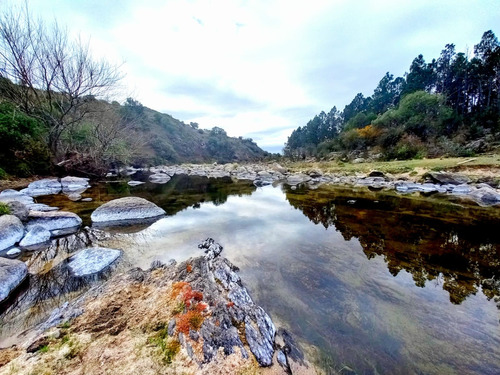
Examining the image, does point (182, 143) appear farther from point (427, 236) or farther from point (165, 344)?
point (165, 344)

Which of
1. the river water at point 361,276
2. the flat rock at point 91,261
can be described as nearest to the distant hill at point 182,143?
the river water at point 361,276

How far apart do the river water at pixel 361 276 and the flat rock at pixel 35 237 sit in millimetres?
625

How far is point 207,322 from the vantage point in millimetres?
2742

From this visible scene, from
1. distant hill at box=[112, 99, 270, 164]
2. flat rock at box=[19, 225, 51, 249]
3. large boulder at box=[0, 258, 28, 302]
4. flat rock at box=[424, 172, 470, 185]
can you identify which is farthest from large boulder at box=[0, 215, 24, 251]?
distant hill at box=[112, 99, 270, 164]

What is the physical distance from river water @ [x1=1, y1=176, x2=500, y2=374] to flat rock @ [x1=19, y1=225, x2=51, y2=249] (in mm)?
625

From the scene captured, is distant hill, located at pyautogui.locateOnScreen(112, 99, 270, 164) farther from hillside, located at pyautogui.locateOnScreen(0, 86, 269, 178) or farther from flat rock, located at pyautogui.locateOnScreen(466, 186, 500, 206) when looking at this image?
flat rock, located at pyautogui.locateOnScreen(466, 186, 500, 206)

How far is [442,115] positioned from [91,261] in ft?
150

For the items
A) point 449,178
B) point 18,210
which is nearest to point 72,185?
point 18,210

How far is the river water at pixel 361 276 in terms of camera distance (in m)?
2.90

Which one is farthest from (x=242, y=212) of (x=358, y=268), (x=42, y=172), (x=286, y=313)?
(x=42, y=172)

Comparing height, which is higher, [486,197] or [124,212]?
[486,197]

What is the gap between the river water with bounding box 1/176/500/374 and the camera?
2896mm

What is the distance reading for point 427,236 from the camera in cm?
688

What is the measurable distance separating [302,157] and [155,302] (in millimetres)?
53105
